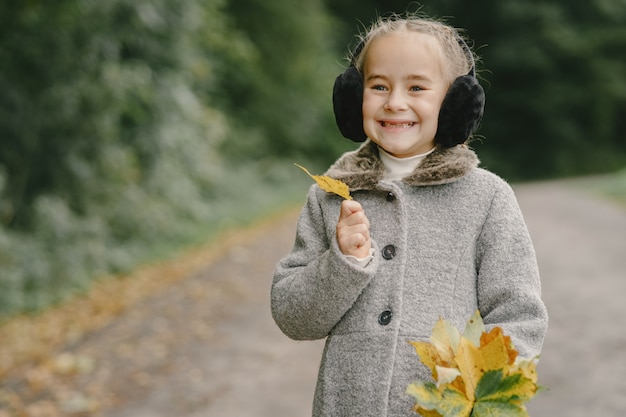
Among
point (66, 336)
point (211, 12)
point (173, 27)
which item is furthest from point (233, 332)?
point (211, 12)

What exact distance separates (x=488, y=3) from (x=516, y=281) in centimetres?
2722

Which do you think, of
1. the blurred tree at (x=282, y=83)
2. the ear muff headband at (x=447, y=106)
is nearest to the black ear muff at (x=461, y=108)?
the ear muff headband at (x=447, y=106)

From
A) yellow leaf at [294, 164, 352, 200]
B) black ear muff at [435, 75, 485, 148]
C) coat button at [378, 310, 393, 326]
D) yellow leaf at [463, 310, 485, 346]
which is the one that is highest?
black ear muff at [435, 75, 485, 148]

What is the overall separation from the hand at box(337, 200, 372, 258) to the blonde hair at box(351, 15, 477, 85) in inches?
16.9

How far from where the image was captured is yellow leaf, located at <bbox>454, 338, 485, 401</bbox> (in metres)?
1.43

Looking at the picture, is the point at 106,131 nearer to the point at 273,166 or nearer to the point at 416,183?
the point at 416,183

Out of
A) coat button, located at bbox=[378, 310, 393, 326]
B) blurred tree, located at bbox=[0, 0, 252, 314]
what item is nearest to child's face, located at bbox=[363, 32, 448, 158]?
coat button, located at bbox=[378, 310, 393, 326]

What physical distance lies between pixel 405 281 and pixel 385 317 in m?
0.10

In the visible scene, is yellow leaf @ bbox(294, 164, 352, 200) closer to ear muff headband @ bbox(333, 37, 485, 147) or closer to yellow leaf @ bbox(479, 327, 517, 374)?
ear muff headband @ bbox(333, 37, 485, 147)

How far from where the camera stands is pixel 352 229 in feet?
5.70

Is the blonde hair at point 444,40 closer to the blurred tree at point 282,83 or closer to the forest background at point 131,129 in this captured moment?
the forest background at point 131,129

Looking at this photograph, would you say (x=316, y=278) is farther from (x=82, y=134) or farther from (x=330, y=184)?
(x=82, y=134)

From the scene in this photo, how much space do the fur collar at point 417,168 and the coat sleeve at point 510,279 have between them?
12 centimetres

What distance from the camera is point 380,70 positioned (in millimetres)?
1885
